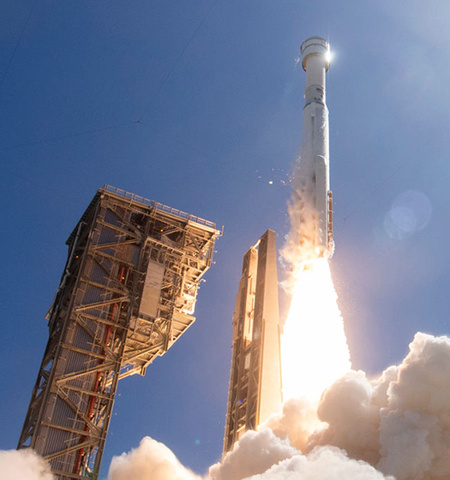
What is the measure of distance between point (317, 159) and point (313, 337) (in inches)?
371

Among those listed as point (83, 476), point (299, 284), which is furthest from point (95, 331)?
point (299, 284)

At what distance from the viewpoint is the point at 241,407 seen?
33.8 m

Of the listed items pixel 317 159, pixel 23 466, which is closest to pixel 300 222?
pixel 317 159

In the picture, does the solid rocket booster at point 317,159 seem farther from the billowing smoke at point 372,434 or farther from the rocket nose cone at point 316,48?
the billowing smoke at point 372,434

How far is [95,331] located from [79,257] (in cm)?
556

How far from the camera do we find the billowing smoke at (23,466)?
30.4 m

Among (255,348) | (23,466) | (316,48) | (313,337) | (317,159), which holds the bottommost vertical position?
(23,466)

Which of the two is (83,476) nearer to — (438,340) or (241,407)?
(241,407)

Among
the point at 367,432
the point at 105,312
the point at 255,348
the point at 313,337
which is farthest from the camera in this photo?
the point at 105,312

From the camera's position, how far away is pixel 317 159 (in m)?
35.3

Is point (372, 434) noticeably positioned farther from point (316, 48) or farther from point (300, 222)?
point (316, 48)

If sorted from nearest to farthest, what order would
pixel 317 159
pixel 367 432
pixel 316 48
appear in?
pixel 367 432
pixel 317 159
pixel 316 48

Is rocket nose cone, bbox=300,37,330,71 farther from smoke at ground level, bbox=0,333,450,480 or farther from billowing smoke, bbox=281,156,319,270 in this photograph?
smoke at ground level, bbox=0,333,450,480

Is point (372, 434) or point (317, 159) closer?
point (372, 434)
